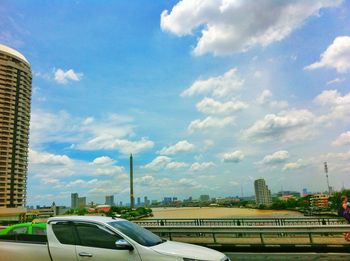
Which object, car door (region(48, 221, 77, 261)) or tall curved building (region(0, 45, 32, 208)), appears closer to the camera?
car door (region(48, 221, 77, 261))

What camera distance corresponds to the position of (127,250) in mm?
6195

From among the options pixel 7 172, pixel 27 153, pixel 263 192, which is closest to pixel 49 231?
pixel 7 172

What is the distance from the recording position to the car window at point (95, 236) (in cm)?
643

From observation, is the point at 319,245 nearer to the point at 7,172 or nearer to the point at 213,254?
the point at 213,254

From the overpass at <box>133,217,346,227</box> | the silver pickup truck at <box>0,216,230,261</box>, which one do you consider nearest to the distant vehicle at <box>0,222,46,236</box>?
the silver pickup truck at <box>0,216,230,261</box>

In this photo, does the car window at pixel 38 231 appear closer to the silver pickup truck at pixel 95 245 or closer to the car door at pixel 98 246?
the silver pickup truck at pixel 95 245

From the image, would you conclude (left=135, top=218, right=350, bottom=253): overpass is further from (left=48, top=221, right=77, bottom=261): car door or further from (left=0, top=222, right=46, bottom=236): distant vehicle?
(left=48, top=221, right=77, bottom=261): car door

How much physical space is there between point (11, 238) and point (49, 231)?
1023 millimetres

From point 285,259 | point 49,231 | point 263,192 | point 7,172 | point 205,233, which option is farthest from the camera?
point 263,192

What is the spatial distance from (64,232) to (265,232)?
878 centimetres

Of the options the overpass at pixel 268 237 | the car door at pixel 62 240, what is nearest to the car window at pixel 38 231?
the car door at pixel 62 240

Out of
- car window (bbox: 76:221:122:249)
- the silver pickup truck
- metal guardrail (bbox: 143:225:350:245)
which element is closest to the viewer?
the silver pickup truck

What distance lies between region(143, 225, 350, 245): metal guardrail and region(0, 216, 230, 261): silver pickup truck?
7.52m

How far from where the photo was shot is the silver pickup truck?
607 centimetres
